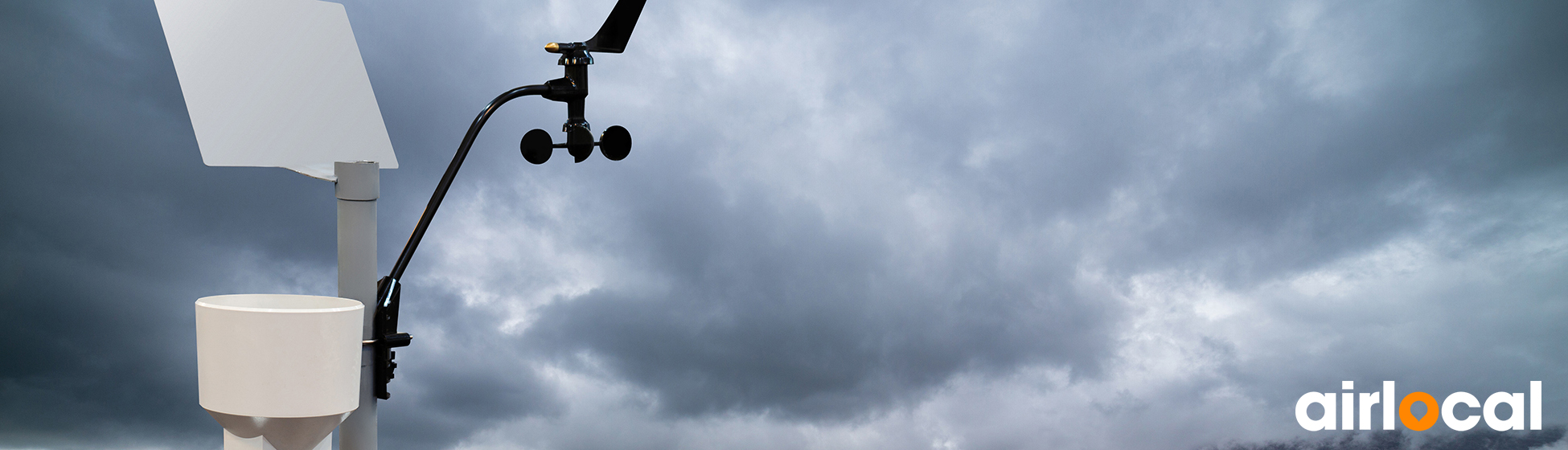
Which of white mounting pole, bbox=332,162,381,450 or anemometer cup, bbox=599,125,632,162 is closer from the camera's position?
white mounting pole, bbox=332,162,381,450

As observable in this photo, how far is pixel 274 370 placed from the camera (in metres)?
2.91

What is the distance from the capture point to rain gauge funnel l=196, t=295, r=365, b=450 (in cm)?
289

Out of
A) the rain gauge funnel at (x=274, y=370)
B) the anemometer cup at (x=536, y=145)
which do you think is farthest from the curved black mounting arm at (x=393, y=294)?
the rain gauge funnel at (x=274, y=370)

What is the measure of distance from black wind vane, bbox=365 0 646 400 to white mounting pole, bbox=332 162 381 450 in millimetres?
55

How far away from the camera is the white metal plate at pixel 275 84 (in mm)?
3051

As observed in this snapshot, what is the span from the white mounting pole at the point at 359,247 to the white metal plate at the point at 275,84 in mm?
73

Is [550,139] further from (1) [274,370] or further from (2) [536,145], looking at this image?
(1) [274,370]

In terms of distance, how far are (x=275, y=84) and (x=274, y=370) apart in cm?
108

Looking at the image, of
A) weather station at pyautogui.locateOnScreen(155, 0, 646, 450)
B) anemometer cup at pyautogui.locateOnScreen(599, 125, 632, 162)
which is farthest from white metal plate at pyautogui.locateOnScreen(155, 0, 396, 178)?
anemometer cup at pyautogui.locateOnScreen(599, 125, 632, 162)

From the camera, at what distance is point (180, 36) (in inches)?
121

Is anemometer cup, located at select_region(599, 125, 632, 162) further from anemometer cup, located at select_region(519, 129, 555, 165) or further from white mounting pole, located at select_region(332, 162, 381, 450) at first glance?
white mounting pole, located at select_region(332, 162, 381, 450)

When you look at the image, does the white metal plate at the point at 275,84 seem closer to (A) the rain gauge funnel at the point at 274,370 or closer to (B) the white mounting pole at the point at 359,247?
(B) the white mounting pole at the point at 359,247

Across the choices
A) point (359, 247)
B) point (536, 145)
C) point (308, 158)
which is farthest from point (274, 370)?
point (536, 145)

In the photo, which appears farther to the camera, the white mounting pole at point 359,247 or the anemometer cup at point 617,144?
the anemometer cup at point 617,144
